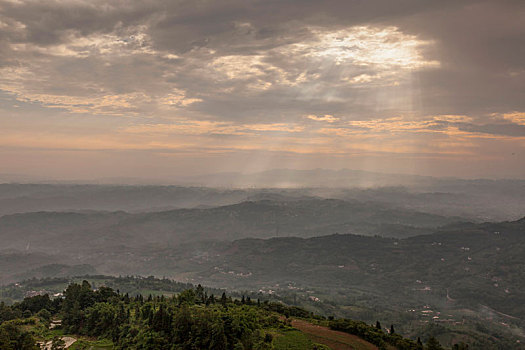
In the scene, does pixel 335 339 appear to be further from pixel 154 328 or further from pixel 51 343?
pixel 51 343

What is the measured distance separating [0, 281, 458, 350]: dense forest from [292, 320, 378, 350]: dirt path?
53.9 inches

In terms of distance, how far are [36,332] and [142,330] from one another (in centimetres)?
2828

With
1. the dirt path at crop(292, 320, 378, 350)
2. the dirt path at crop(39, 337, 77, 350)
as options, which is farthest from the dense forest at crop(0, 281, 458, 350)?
the dirt path at crop(39, 337, 77, 350)

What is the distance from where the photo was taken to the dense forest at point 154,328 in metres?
66.5

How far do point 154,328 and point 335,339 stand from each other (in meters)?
42.5

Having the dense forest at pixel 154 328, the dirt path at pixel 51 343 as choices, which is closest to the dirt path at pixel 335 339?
the dense forest at pixel 154 328

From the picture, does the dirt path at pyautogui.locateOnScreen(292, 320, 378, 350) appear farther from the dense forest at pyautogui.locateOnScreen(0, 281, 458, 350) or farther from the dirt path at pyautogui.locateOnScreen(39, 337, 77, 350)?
the dirt path at pyautogui.locateOnScreen(39, 337, 77, 350)

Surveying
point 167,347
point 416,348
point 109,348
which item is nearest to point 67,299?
point 109,348

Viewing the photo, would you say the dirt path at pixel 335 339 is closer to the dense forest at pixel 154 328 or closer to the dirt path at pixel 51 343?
the dense forest at pixel 154 328

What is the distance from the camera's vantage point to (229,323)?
70.0 metres

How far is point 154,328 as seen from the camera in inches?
2953

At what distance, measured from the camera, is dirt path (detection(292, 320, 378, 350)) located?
77.2m

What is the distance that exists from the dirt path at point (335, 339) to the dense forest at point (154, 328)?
1.37m

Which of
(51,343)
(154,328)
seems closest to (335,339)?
(154,328)
